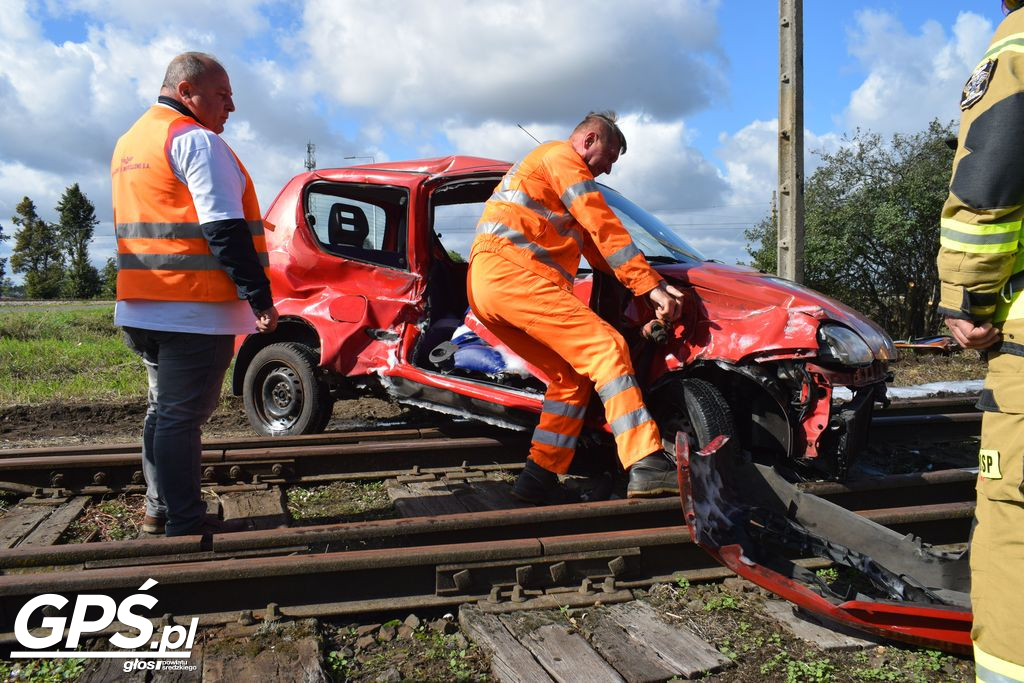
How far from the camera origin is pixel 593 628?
3.08 m

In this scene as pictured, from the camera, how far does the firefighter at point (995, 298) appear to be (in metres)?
2.02

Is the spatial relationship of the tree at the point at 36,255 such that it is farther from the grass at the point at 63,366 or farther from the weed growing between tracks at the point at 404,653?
the weed growing between tracks at the point at 404,653

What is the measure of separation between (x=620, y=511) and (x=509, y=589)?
0.78 meters

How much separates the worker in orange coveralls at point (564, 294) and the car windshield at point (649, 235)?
18.9 inches

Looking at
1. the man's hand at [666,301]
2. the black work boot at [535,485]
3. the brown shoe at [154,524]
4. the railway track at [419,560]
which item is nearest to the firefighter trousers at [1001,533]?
the railway track at [419,560]

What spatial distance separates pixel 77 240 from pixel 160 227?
67.5m

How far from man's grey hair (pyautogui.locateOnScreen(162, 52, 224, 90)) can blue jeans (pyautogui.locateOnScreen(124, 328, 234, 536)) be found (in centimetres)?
113

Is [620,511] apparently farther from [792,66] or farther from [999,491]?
[792,66]

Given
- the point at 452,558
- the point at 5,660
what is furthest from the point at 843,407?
the point at 5,660

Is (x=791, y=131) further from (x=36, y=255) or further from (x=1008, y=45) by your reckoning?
(x=36, y=255)

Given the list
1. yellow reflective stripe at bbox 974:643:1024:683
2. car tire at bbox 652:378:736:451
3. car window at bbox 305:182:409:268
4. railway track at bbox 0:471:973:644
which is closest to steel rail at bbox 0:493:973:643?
railway track at bbox 0:471:973:644

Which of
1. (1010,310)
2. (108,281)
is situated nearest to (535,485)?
(1010,310)

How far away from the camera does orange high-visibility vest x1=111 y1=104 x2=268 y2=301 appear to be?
3516 millimetres

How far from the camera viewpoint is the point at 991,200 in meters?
2.04
